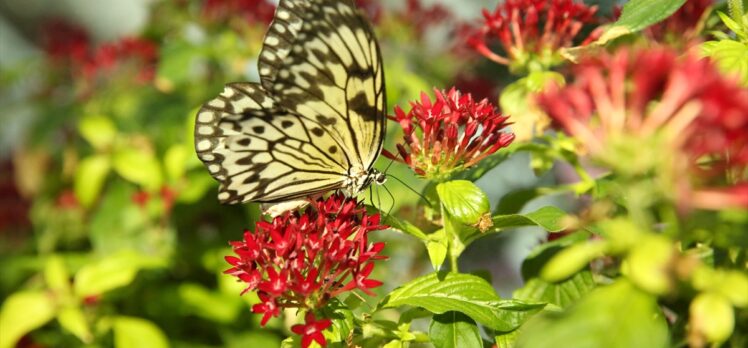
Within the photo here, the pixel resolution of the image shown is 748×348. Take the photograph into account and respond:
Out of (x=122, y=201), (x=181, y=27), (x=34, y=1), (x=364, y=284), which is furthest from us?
(x=34, y=1)

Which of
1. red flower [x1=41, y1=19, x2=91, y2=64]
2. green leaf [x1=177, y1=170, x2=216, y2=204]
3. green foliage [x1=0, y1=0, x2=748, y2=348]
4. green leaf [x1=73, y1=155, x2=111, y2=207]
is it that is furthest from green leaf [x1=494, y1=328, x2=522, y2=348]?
red flower [x1=41, y1=19, x2=91, y2=64]

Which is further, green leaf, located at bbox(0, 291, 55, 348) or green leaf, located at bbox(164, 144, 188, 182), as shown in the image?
green leaf, located at bbox(164, 144, 188, 182)

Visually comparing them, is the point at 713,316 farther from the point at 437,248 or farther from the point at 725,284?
the point at 437,248

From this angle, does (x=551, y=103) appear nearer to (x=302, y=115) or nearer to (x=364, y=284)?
(x=364, y=284)

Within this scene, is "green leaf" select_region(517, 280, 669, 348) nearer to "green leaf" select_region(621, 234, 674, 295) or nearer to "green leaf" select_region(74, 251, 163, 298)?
"green leaf" select_region(621, 234, 674, 295)

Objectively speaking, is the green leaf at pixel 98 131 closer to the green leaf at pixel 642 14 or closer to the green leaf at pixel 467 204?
the green leaf at pixel 467 204

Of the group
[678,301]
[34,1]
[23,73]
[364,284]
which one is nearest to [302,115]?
[364,284]
